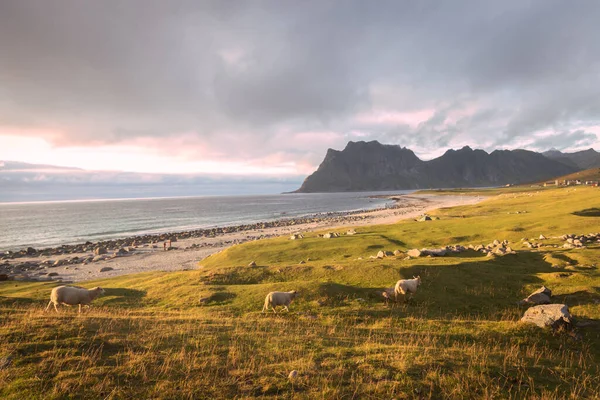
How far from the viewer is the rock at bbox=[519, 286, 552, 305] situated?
19.3m

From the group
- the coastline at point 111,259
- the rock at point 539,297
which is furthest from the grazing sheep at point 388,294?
the coastline at point 111,259

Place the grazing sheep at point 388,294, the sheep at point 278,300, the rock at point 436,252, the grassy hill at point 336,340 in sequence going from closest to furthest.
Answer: the grassy hill at point 336,340 < the sheep at point 278,300 < the grazing sheep at point 388,294 < the rock at point 436,252

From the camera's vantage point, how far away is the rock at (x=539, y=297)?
1934 centimetres

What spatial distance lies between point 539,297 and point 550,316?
488 cm

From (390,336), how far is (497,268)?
16089 mm

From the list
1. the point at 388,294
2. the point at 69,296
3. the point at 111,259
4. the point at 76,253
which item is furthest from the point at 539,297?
the point at 76,253

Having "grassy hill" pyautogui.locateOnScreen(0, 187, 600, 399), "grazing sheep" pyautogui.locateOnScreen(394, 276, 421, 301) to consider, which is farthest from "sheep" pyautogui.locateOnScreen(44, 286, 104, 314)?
"grazing sheep" pyautogui.locateOnScreen(394, 276, 421, 301)

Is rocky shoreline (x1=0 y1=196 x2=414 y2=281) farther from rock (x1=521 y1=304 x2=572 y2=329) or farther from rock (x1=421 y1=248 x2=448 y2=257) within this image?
rock (x1=521 y1=304 x2=572 y2=329)

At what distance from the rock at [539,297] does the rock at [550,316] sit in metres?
3.84

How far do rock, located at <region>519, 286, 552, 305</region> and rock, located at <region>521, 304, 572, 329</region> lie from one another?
384cm

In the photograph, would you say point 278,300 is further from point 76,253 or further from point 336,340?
point 76,253

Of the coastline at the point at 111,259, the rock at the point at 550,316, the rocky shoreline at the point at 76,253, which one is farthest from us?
the rocky shoreline at the point at 76,253

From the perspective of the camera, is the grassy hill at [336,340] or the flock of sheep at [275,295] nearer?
the grassy hill at [336,340]

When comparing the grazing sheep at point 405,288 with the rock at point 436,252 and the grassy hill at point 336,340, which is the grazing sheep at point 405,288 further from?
the rock at point 436,252
